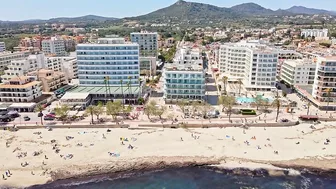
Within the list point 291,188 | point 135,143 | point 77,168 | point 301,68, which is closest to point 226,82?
point 301,68

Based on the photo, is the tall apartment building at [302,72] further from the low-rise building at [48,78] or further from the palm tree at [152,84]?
the low-rise building at [48,78]

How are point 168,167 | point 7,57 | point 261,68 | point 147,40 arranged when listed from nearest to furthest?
point 168,167
point 261,68
point 7,57
point 147,40

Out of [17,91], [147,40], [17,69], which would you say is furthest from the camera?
[147,40]

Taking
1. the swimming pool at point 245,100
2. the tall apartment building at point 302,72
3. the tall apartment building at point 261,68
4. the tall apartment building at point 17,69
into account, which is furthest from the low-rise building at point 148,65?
the tall apartment building at point 302,72

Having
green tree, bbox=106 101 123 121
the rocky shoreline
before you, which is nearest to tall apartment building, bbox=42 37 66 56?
green tree, bbox=106 101 123 121

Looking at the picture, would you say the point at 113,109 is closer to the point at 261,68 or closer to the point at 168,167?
the point at 168,167

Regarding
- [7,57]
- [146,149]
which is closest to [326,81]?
→ [146,149]

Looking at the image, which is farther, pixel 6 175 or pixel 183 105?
pixel 183 105

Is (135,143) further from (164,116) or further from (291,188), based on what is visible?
(291,188)
